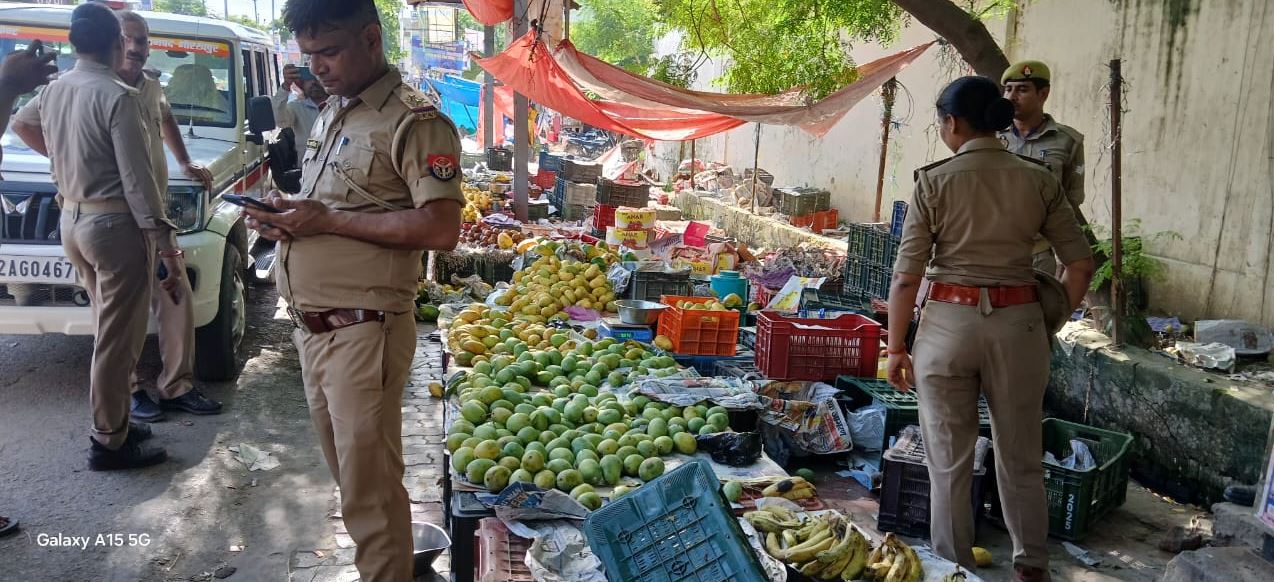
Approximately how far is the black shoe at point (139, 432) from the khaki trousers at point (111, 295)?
0.11m

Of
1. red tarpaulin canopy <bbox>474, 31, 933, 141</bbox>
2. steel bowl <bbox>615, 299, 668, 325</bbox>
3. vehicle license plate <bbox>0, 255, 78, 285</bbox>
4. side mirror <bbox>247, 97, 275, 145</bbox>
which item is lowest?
steel bowl <bbox>615, 299, 668, 325</bbox>

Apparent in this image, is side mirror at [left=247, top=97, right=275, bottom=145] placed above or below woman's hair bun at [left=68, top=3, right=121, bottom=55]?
below

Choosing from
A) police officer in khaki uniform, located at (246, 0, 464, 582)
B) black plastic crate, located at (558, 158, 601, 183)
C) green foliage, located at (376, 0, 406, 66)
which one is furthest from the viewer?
green foliage, located at (376, 0, 406, 66)

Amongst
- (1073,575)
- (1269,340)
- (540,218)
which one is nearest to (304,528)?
(1073,575)

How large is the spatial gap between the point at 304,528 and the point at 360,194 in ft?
6.98

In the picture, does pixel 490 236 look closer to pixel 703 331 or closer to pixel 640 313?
pixel 640 313

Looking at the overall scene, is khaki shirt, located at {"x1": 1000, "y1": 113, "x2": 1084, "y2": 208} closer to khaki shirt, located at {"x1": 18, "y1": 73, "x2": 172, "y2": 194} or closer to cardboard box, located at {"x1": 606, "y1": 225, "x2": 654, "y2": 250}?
khaki shirt, located at {"x1": 18, "y1": 73, "x2": 172, "y2": 194}

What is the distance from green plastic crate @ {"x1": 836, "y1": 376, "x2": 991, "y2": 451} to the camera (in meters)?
4.80

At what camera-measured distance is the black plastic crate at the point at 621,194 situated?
1220cm

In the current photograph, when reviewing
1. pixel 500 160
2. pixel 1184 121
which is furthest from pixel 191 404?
pixel 500 160

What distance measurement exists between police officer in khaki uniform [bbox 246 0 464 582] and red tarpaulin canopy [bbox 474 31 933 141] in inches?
216

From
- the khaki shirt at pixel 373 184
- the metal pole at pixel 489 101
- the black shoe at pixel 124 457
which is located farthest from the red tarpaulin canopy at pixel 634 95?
the metal pole at pixel 489 101

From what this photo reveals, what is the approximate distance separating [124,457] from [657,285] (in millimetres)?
4066

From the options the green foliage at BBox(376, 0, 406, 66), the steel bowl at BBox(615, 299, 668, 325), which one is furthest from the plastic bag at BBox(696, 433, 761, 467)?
the green foliage at BBox(376, 0, 406, 66)
